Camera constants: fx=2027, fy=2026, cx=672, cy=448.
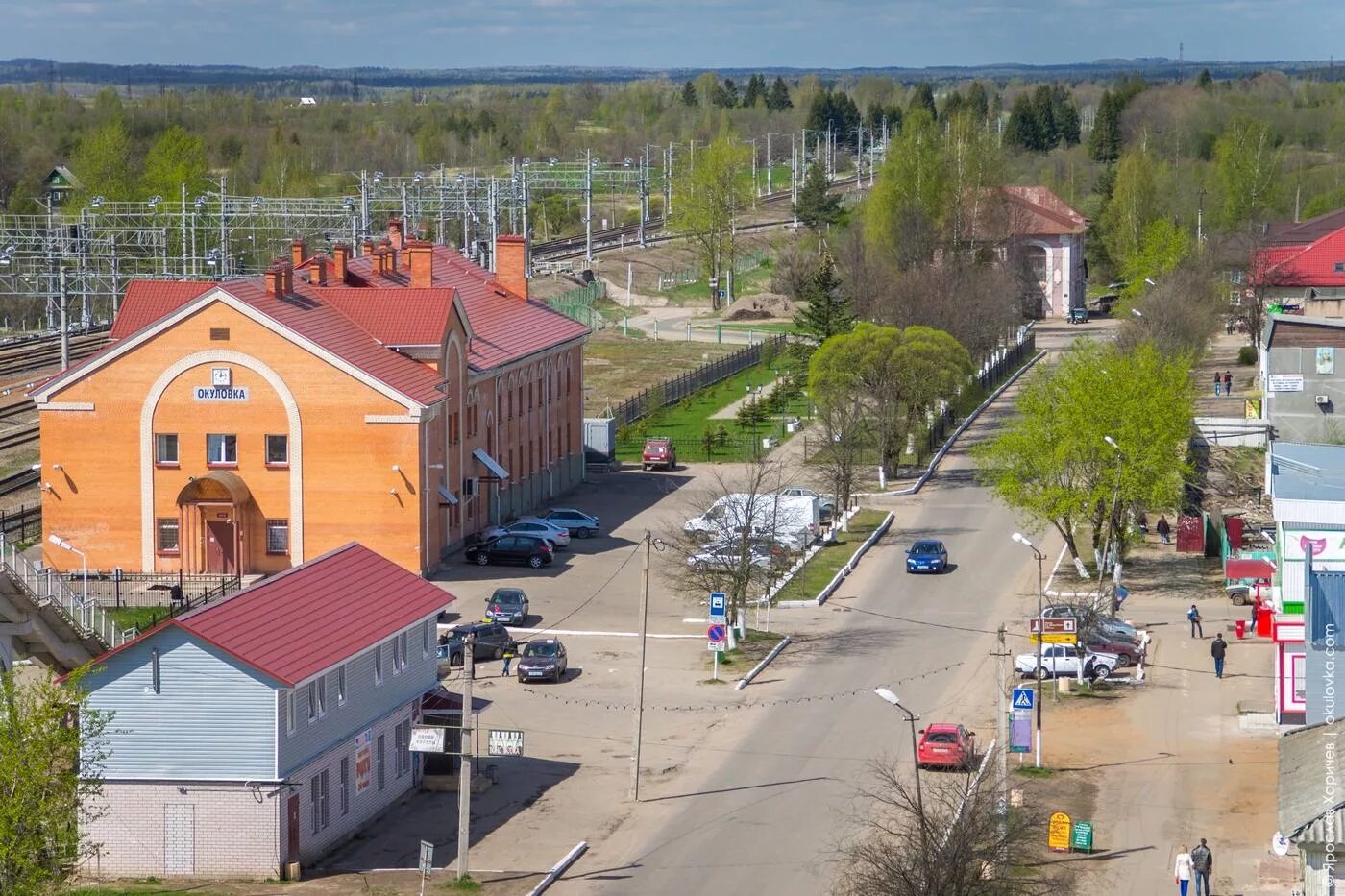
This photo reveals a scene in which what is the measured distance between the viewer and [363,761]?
34.4m

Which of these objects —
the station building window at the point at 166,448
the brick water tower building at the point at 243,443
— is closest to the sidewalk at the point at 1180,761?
the brick water tower building at the point at 243,443

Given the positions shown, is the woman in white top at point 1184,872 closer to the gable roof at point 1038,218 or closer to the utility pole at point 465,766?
the utility pole at point 465,766

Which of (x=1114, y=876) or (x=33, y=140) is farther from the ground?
(x=33, y=140)

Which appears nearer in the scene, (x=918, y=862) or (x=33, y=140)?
(x=918, y=862)

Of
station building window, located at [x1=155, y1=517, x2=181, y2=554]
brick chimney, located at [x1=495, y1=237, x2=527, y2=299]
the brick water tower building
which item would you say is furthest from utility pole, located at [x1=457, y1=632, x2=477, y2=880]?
brick chimney, located at [x1=495, y1=237, x2=527, y2=299]

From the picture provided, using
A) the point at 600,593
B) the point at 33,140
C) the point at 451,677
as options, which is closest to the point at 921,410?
the point at 600,593

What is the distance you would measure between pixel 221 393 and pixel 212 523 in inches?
135

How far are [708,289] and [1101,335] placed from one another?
98.1 ft

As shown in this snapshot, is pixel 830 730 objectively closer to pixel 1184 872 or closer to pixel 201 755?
pixel 1184 872

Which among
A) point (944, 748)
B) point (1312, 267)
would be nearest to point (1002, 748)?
point (944, 748)

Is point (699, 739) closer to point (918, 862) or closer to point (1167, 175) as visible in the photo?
point (918, 862)

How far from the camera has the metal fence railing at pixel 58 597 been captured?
115 feet

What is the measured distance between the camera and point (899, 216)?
355ft

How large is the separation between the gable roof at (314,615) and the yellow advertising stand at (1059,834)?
1169 cm
